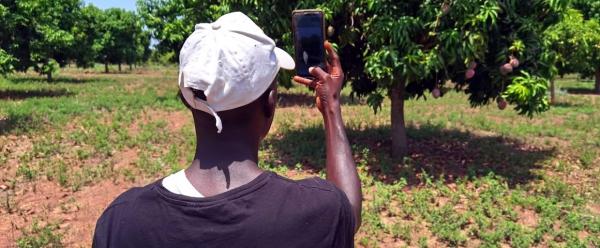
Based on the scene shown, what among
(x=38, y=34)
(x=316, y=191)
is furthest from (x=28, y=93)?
(x=316, y=191)

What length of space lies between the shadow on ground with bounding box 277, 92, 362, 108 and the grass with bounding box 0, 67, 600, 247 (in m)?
1.70

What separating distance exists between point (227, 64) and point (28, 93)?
2014cm

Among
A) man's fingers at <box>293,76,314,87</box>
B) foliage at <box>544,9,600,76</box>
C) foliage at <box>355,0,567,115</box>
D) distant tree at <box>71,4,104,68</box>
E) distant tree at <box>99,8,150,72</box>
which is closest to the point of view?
man's fingers at <box>293,76,314,87</box>

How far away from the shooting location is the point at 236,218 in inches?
50.5

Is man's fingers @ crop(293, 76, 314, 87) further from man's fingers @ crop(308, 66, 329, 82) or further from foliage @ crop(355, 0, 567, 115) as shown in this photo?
foliage @ crop(355, 0, 567, 115)

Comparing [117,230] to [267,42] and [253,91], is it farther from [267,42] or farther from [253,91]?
[267,42]

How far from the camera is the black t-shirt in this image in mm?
1286

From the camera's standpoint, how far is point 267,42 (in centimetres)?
138

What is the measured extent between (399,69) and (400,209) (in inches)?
71.6

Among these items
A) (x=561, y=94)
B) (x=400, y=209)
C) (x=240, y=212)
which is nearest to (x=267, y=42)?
(x=240, y=212)

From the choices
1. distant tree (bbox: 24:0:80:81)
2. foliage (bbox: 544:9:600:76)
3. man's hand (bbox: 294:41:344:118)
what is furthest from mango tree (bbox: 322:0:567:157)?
distant tree (bbox: 24:0:80:81)

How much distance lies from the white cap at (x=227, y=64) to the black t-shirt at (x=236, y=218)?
0.21 metres

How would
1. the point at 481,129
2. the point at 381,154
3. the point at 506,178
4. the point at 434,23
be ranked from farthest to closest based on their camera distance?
the point at 481,129, the point at 381,154, the point at 506,178, the point at 434,23

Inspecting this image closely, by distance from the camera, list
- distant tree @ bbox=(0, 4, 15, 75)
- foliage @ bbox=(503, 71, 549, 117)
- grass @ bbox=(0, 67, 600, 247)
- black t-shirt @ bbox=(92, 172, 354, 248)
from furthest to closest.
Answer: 1. distant tree @ bbox=(0, 4, 15, 75)
2. foliage @ bbox=(503, 71, 549, 117)
3. grass @ bbox=(0, 67, 600, 247)
4. black t-shirt @ bbox=(92, 172, 354, 248)
